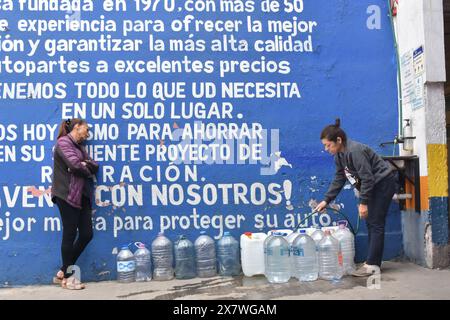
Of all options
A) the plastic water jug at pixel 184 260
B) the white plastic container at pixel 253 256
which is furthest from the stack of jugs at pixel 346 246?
the plastic water jug at pixel 184 260

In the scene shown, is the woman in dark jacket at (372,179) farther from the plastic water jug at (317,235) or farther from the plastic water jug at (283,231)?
the plastic water jug at (283,231)

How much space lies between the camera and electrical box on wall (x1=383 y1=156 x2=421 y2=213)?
210 inches

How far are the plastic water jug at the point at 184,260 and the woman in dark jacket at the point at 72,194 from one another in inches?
37.9

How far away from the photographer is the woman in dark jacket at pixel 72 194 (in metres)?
4.91

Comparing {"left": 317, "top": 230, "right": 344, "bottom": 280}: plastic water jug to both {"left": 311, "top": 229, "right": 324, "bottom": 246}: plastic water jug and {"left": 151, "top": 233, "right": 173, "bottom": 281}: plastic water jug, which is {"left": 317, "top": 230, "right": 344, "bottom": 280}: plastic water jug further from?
{"left": 151, "top": 233, "right": 173, "bottom": 281}: plastic water jug

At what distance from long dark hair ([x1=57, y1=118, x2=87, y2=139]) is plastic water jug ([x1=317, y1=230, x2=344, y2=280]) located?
2874mm

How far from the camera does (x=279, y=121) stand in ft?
18.0

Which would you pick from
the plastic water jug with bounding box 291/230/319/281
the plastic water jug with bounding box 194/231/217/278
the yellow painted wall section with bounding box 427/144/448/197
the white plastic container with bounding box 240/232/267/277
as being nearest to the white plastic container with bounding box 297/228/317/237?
the plastic water jug with bounding box 291/230/319/281

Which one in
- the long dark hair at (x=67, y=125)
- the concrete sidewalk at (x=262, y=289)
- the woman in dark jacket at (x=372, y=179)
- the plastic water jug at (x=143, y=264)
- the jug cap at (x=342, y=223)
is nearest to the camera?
the concrete sidewalk at (x=262, y=289)

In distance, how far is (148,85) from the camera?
5.39 m

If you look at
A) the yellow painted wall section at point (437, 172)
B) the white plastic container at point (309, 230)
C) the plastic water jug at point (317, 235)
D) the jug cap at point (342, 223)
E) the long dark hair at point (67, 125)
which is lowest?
the plastic water jug at point (317, 235)

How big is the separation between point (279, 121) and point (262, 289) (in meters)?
1.91

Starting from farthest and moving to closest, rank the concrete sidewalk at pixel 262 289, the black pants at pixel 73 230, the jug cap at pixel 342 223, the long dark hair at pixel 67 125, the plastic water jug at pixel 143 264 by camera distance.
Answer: the jug cap at pixel 342 223 < the plastic water jug at pixel 143 264 < the long dark hair at pixel 67 125 < the black pants at pixel 73 230 < the concrete sidewalk at pixel 262 289

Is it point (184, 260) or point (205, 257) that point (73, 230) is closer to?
point (184, 260)
